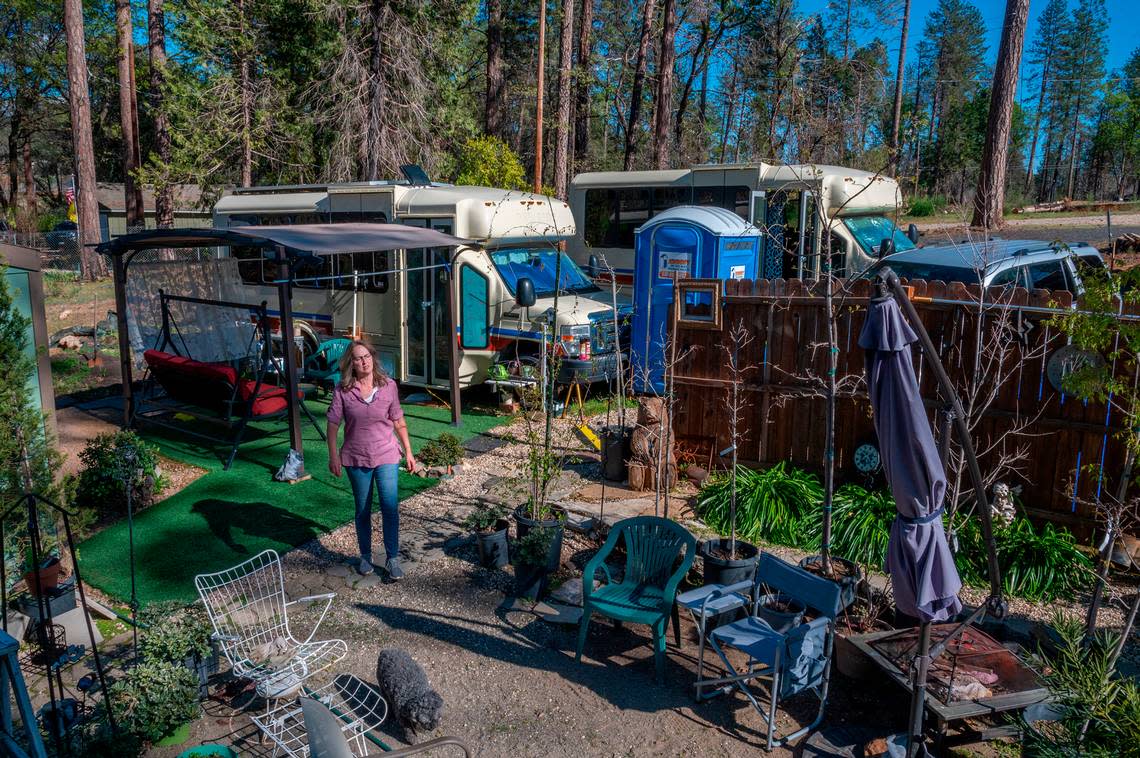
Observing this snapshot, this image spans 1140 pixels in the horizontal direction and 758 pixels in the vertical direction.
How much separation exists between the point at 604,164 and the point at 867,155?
2026 cm

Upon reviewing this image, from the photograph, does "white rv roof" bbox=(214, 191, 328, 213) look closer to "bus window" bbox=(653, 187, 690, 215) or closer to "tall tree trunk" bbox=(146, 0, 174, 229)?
"bus window" bbox=(653, 187, 690, 215)

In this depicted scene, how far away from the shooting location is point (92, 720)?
4.71 meters

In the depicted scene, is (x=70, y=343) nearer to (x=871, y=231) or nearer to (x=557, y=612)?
(x=557, y=612)

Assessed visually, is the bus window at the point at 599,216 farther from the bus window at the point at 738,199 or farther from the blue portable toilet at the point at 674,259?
the blue portable toilet at the point at 674,259

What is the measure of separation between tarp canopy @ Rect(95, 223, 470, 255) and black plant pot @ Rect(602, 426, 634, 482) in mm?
3149

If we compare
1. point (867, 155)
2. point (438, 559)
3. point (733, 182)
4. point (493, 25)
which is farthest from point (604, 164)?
point (438, 559)

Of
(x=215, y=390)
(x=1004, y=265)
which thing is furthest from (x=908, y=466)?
(x=215, y=390)

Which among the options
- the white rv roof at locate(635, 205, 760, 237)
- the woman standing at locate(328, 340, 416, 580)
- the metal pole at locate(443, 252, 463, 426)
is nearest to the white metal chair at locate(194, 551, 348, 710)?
the woman standing at locate(328, 340, 416, 580)

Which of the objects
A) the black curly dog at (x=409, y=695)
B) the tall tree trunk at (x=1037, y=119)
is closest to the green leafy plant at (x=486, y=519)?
the black curly dog at (x=409, y=695)

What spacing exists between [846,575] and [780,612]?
700 millimetres

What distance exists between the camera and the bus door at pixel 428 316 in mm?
11547

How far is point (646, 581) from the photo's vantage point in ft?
18.9

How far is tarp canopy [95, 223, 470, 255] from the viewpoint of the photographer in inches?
335

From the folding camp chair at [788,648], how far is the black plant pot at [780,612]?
0.33 ft
